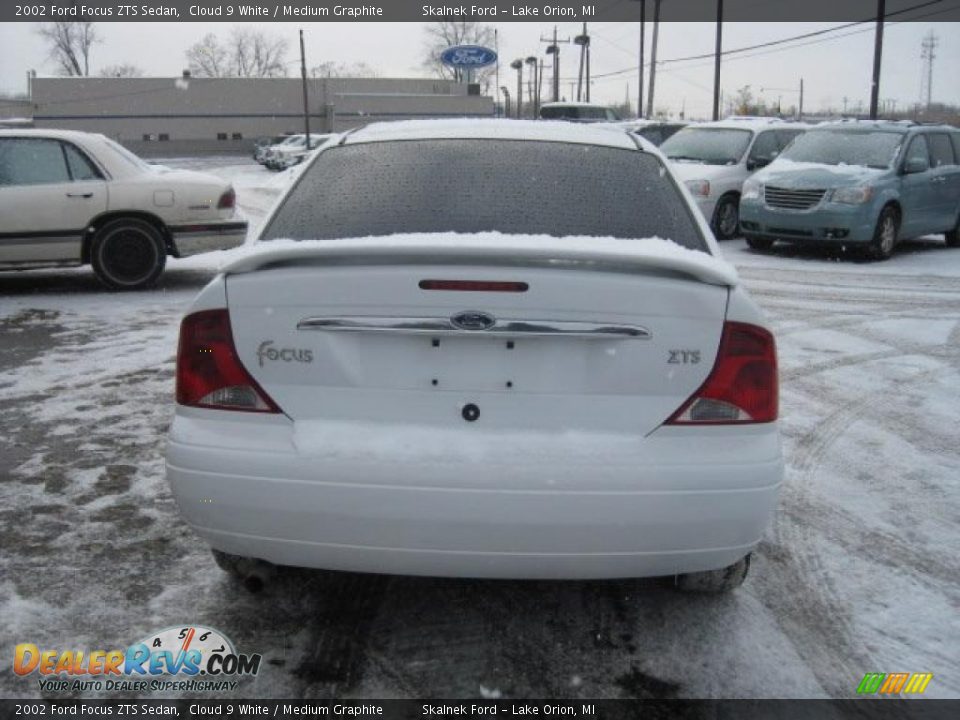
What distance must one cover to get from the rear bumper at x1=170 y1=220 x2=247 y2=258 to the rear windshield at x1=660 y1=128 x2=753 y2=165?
8.32 meters

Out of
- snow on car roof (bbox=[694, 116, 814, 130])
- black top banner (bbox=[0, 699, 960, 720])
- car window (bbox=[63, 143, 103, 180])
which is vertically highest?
snow on car roof (bbox=[694, 116, 814, 130])

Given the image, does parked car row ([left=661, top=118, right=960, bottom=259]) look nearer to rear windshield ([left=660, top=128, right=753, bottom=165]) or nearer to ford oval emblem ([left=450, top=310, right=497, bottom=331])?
rear windshield ([left=660, top=128, right=753, bottom=165])

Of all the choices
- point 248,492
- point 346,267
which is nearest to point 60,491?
point 248,492

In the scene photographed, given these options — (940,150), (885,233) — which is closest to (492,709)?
(885,233)

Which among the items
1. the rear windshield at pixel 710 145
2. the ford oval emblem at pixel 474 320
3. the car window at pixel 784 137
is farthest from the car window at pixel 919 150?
the ford oval emblem at pixel 474 320

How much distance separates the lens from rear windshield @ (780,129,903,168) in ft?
42.9

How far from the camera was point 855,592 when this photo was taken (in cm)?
344

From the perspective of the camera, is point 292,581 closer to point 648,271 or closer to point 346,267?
point 346,267

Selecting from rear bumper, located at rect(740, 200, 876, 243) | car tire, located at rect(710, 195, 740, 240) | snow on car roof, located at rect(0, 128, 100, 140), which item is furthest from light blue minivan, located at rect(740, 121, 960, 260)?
snow on car roof, located at rect(0, 128, 100, 140)

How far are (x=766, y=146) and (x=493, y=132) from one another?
1334cm

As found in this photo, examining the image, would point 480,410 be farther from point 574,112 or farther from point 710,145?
point 574,112

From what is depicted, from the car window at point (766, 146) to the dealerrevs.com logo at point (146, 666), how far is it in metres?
14.1

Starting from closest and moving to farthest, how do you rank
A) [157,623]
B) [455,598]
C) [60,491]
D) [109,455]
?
[157,623]
[455,598]
[60,491]
[109,455]

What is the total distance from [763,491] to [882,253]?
11183mm
